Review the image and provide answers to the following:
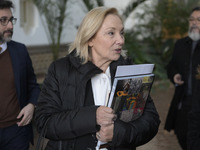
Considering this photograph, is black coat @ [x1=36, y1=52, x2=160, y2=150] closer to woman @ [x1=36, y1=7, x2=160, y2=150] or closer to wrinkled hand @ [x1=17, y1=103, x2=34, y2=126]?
woman @ [x1=36, y1=7, x2=160, y2=150]

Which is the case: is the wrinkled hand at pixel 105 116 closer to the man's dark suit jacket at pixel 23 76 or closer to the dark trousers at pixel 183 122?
the man's dark suit jacket at pixel 23 76

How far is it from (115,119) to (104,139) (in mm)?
141

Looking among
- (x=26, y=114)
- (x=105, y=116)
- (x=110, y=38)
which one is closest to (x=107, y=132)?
(x=105, y=116)

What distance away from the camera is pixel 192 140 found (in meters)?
2.35

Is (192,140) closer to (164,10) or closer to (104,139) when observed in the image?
(104,139)

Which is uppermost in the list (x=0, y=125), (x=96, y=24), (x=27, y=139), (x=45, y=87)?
(x=96, y=24)

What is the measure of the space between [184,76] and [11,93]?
2.42 m

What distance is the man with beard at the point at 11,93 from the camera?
2996mm

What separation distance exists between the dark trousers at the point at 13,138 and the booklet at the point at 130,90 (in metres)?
1.29

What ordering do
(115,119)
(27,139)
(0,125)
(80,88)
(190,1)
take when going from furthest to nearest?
(190,1) → (27,139) → (0,125) → (80,88) → (115,119)

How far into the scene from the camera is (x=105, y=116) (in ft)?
6.69

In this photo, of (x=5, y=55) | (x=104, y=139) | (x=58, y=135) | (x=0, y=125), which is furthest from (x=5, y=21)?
(x=104, y=139)

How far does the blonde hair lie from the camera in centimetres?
233

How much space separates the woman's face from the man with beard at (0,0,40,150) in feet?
3.45
